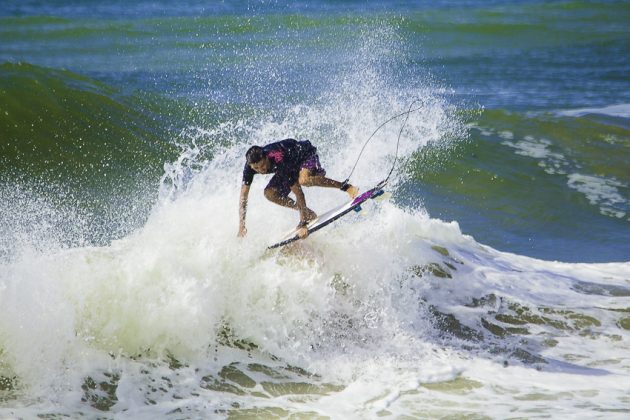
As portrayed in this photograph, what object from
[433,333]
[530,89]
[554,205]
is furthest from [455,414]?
[530,89]

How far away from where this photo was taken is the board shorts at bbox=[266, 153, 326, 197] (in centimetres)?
834

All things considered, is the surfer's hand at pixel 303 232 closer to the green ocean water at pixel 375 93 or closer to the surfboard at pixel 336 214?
the surfboard at pixel 336 214

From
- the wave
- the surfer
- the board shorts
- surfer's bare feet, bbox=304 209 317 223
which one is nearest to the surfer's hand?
Answer: the surfer

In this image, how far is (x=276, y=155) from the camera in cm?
817

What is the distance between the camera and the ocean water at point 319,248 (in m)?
7.30

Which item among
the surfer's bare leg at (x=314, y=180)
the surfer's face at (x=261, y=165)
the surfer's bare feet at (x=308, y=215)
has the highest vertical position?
the surfer's bare leg at (x=314, y=180)

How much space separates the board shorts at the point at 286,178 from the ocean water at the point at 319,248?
2.76 feet

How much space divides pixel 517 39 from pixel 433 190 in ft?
52.5

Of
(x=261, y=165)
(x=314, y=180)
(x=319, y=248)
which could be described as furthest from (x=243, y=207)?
(x=319, y=248)

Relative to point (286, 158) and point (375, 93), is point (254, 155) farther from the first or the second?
point (375, 93)

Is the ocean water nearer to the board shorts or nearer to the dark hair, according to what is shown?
the board shorts

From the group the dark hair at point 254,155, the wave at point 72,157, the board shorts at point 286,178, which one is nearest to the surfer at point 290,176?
the board shorts at point 286,178

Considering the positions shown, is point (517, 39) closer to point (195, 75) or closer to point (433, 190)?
point (195, 75)

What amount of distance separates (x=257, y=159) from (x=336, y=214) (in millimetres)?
1118
